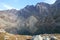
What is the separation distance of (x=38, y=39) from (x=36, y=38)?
67 cm

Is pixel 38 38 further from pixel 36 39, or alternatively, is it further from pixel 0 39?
pixel 0 39

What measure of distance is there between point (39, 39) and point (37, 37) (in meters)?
0.66

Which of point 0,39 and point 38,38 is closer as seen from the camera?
point 38,38

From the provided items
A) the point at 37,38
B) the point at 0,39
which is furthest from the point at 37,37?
the point at 0,39

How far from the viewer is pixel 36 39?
29.3 m

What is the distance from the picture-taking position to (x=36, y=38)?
29.4 metres

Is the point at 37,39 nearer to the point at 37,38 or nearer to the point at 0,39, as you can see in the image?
the point at 37,38

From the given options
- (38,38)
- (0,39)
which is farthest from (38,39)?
(0,39)

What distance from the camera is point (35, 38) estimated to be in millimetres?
29422

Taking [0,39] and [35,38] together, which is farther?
[0,39]

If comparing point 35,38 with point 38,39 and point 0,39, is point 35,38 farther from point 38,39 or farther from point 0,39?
point 0,39

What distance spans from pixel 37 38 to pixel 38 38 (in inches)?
11.4

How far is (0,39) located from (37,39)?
17935mm

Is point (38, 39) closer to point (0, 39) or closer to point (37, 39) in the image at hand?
point (37, 39)
